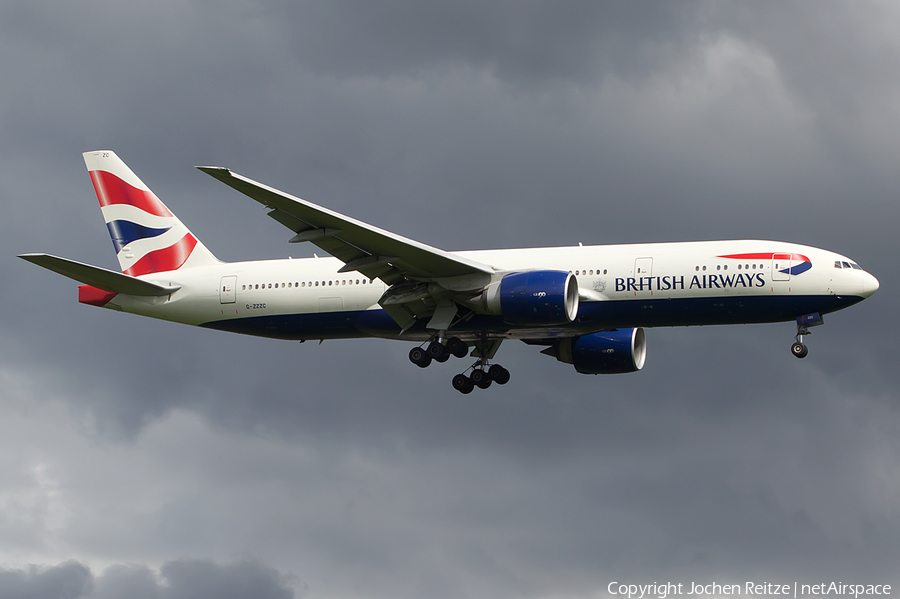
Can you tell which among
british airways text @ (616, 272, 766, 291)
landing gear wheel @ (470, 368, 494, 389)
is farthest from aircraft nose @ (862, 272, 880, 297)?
landing gear wheel @ (470, 368, 494, 389)

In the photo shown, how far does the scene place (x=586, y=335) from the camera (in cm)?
4503

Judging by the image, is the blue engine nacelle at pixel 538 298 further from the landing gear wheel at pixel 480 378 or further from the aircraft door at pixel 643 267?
the landing gear wheel at pixel 480 378

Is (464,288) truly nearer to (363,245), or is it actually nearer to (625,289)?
(363,245)

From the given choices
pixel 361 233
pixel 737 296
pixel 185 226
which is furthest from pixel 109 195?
pixel 737 296

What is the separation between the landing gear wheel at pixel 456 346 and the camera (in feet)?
135

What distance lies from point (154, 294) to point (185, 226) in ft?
13.7

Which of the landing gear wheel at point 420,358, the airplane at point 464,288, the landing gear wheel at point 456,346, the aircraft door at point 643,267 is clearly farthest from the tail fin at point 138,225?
the aircraft door at point 643,267

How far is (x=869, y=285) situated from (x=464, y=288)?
14.3 meters

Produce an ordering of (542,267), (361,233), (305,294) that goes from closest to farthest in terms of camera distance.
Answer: (361,233) → (542,267) → (305,294)

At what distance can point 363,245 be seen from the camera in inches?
1515

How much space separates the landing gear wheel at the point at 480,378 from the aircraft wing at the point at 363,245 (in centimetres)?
627

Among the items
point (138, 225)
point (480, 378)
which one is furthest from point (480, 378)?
point (138, 225)

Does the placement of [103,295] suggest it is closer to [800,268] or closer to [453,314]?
[453,314]

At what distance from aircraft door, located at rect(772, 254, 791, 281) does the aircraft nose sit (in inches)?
104
